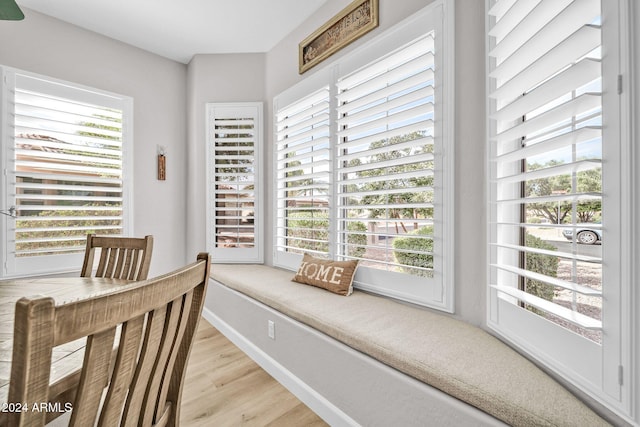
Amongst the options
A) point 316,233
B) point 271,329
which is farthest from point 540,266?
point 316,233

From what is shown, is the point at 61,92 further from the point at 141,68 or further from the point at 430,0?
the point at 430,0

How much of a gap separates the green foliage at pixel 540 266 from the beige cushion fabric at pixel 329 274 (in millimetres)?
1052

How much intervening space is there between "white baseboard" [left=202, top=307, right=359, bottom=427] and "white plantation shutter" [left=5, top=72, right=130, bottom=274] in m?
1.62

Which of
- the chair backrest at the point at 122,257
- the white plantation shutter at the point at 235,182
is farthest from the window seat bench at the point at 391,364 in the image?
the white plantation shutter at the point at 235,182

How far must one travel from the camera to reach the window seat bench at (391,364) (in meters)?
0.99

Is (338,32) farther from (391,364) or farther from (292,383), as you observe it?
(292,383)

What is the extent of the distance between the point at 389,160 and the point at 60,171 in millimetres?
2888

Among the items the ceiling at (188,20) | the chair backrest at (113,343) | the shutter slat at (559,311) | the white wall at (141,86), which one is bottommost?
the shutter slat at (559,311)

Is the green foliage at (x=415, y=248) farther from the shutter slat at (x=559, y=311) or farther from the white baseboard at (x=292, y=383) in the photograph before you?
the white baseboard at (x=292, y=383)

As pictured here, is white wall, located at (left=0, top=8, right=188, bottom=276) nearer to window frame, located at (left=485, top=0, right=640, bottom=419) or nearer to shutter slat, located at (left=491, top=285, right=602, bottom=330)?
shutter slat, located at (left=491, top=285, right=602, bottom=330)

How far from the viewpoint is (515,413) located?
3.04 ft

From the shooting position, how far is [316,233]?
268 cm

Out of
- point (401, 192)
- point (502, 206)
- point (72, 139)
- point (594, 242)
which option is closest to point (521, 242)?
point (502, 206)

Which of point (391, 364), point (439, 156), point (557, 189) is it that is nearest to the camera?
point (557, 189)
